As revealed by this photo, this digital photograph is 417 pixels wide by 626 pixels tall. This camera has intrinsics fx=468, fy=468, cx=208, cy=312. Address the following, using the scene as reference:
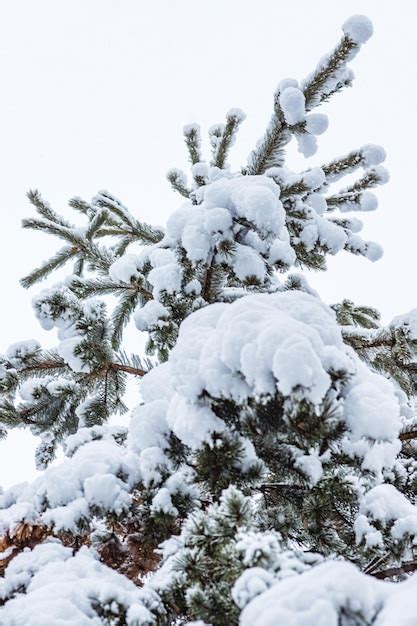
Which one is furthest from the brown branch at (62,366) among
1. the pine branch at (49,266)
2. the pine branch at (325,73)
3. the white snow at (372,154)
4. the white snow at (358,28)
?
the white snow at (358,28)

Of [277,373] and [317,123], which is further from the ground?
[317,123]

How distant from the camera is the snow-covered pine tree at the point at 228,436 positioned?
154 centimetres

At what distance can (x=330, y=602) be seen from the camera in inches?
44.2

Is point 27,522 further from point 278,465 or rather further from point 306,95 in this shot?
point 306,95

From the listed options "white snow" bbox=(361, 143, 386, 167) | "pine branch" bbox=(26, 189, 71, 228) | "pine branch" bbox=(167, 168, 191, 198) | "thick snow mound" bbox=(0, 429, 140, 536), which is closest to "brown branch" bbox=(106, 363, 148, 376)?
"thick snow mound" bbox=(0, 429, 140, 536)

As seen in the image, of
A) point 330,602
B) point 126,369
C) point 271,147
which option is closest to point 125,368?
point 126,369

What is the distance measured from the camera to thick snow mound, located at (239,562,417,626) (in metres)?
1.09

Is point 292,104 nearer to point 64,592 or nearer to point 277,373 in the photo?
point 277,373

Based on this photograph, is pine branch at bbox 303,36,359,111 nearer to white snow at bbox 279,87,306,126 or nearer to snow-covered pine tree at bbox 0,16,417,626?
snow-covered pine tree at bbox 0,16,417,626

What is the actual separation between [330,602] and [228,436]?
724mm

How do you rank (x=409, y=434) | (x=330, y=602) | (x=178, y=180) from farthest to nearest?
1. (x=178, y=180)
2. (x=409, y=434)
3. (x=330, y=602)

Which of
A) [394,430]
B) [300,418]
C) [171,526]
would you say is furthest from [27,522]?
[394,430]

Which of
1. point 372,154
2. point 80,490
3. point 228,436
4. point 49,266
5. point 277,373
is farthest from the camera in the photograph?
point 49,266

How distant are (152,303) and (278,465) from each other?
133cm
